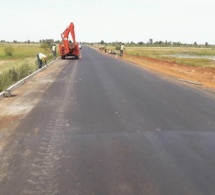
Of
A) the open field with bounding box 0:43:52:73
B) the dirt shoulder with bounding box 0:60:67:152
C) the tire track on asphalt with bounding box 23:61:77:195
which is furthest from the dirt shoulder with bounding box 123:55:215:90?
the open field with bounding box 0:43:52:73

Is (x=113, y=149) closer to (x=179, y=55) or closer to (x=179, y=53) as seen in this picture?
(x=179, y=55)

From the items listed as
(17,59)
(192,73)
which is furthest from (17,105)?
(17,59)

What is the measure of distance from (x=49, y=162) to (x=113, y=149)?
123cm

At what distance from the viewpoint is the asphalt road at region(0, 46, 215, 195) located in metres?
4.24

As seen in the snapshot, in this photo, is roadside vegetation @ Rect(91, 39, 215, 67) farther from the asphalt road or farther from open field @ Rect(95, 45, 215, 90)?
the asphalt road

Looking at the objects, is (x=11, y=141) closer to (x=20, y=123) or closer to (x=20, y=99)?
(x=20, y=123)

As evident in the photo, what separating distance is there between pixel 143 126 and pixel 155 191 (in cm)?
313

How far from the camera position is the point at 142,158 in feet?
17.1

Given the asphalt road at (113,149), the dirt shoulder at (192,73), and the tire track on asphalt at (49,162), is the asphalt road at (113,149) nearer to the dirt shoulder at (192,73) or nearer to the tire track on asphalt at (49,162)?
the tire track on asphalt at (49,162)

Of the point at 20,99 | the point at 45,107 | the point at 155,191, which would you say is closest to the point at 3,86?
the point at 20,99

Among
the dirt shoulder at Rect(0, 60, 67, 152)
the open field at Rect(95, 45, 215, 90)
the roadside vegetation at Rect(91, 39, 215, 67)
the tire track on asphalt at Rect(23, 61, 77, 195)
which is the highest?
the tire track on asphalt at Rect(23, 61, 77, 195)

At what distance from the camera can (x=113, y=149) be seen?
563cm

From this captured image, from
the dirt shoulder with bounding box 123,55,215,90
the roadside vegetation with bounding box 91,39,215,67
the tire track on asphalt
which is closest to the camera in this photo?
the tire track on asphalt

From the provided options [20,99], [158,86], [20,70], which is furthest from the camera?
[20,70]
